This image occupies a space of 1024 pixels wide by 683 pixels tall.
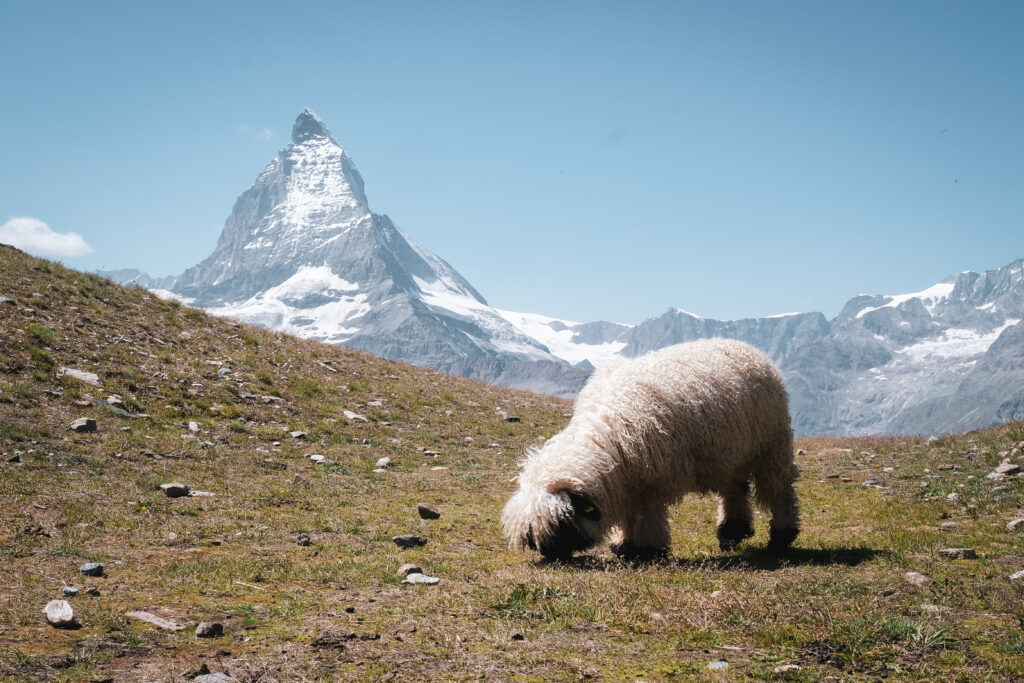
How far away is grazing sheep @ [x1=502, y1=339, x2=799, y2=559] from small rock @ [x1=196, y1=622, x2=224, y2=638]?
4686 mm

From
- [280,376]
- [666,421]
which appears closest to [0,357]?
[280,376]

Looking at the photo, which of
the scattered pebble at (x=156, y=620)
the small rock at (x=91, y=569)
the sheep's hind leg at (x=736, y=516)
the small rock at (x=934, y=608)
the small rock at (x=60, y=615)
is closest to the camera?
the small rock at (x=60, y=615)

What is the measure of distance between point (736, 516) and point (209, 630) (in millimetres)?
9167

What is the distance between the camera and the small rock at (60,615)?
641 centimetres

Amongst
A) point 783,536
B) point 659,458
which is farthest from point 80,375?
point 783,536

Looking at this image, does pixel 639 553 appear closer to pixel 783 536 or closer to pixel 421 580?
pixel 783 536

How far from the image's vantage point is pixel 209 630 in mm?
6469

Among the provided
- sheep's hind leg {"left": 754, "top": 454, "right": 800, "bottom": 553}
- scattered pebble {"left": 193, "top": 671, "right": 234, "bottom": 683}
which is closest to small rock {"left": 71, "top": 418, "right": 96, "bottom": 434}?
scattered pebble {"left": 193, "top": 671, "right": 234, "bottom": 683}

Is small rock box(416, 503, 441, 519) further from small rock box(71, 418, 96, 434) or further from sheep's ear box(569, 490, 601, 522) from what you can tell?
small rock box(71, 418, 96, 434)

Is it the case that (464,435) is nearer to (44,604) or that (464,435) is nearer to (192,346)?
(192,346)

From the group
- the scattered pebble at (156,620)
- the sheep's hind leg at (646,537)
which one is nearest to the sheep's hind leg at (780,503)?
the sheep's hind leg at (646,537)

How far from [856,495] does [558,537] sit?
10185 mm

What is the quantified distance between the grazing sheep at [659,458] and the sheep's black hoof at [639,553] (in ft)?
0.06

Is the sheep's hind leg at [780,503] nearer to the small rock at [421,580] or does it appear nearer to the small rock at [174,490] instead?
the small rock at [421,580]
